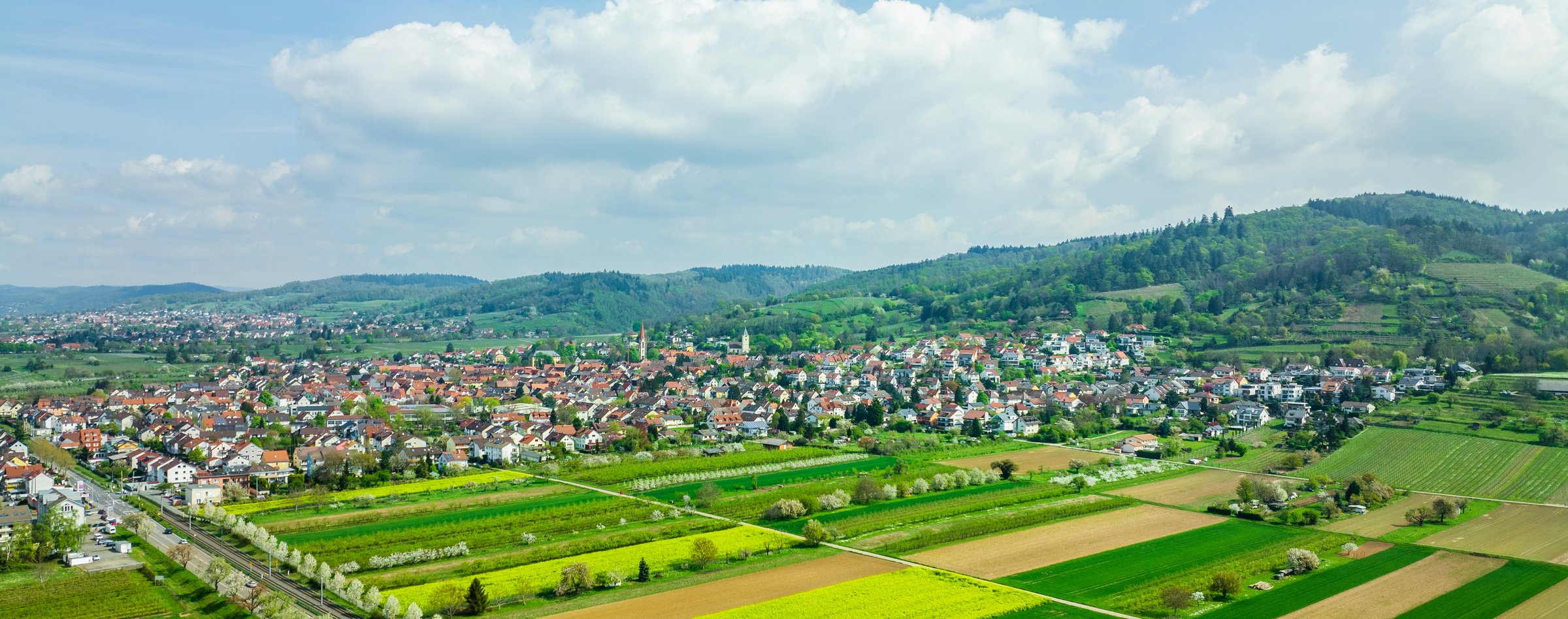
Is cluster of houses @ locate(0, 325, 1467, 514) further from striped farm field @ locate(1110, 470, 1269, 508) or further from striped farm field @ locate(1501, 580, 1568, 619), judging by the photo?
striped farm field @ locate(1501, 580, 1568, 619)

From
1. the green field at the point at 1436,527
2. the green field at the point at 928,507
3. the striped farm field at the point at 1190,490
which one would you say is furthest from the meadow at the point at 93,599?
the green field at the point at 1436,527

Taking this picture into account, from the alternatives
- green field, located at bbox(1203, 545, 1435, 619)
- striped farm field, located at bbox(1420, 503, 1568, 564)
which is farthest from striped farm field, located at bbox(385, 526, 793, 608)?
striped farm field, located at bbox(1420, 503, 1568, 564)

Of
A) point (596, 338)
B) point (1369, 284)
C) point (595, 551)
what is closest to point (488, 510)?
point (595, 551)

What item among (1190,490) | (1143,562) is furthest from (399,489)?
(1190,490)

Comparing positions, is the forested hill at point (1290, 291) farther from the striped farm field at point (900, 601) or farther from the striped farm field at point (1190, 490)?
the striped farm field at point (900, 601)

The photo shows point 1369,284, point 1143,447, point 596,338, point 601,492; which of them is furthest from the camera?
point 596,338

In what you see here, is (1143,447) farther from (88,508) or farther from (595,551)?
(88,508)
